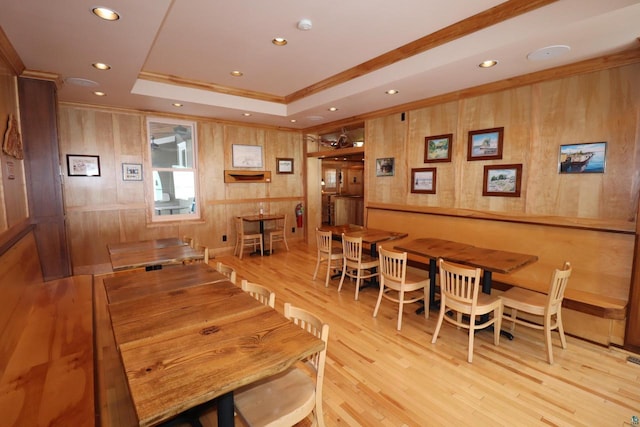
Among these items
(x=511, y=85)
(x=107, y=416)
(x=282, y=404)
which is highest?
(x=511, y=85)

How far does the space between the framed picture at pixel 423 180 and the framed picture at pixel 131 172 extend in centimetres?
462

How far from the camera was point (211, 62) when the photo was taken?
3701 mm

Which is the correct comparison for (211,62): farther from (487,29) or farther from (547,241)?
(547,241)

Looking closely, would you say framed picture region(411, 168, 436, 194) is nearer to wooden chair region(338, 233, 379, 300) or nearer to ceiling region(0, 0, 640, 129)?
ceiling region(0, 0, 640, 129)

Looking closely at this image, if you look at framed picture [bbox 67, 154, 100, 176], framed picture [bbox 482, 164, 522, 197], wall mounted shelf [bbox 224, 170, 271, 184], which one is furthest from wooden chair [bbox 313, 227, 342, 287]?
framed picture [bbox 67, 154, 100, 176]

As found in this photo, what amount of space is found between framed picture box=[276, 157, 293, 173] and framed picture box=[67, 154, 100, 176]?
129 inches

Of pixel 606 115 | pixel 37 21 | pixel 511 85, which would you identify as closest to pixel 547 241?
pixel 606 115

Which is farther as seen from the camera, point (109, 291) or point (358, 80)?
point (358, 80)

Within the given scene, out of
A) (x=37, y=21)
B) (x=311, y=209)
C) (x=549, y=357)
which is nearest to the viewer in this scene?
(x=37, y=21)

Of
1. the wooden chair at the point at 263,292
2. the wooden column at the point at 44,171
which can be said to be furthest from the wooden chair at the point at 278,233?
the wooden chair at the point at 263,292

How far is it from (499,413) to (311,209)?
5.56 meters

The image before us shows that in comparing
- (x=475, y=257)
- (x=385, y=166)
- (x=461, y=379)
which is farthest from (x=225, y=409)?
(x=385, y=166)

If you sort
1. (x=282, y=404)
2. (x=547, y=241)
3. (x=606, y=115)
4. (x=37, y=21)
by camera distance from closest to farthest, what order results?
(x=282, y=404), (x=37, y=21), (x=606, y=115), (x=547, y=241)

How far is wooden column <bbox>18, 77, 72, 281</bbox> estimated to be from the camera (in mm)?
3229
